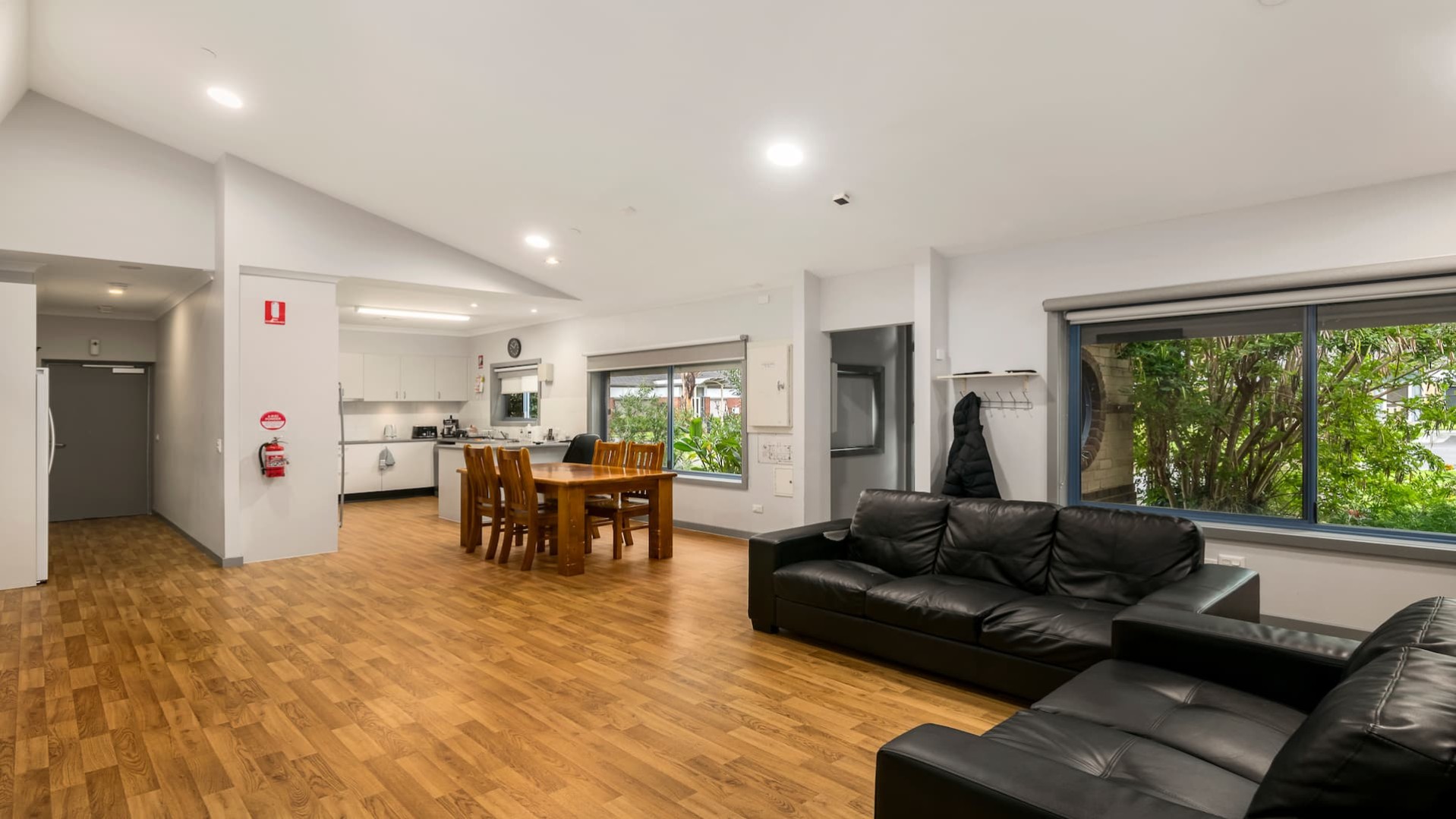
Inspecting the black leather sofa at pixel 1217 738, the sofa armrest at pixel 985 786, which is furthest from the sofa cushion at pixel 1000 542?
the sofa armrest at pixel 985 786

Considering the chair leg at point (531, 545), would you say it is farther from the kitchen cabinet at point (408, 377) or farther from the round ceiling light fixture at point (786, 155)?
the kitchen cabinet at point (408, 377)

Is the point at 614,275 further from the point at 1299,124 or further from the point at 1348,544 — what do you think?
the point at 1348,544

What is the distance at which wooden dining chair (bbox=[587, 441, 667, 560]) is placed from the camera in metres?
5.98

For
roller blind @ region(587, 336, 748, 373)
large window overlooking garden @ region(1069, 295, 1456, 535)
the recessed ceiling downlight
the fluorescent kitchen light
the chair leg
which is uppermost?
the recessed ceiling downlight

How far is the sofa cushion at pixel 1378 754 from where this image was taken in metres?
1.04

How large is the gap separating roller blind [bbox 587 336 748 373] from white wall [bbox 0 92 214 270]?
3.81m

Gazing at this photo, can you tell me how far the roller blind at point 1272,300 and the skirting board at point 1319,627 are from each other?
173 cm

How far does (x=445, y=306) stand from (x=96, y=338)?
3.93 m

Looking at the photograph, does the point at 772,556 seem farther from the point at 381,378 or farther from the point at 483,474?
the point at 381,378

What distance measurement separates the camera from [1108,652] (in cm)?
267

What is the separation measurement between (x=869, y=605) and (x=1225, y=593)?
142cm

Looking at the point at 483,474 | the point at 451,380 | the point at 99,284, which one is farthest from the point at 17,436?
the point at 451,380

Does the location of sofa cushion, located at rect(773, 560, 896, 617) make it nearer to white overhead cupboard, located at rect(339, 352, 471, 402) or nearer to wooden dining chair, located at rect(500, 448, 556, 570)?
wooden dining chair, located at rect(500, 448, 556, 570)

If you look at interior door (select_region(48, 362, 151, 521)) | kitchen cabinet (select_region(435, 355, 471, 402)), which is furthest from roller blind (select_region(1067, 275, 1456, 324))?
interior door (select_region(48, 362, 151, 521))
